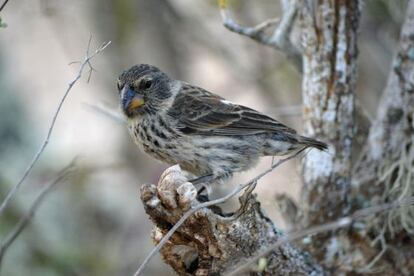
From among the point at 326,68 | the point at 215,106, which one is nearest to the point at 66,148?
the point at 215,106

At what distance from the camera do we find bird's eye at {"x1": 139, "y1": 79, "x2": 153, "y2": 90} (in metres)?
5.02

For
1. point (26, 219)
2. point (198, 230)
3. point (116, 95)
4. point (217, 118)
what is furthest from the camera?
point (116, 95)

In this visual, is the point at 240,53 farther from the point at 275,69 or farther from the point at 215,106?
the point at 215,106

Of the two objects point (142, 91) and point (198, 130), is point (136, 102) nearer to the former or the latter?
point (142, 91)

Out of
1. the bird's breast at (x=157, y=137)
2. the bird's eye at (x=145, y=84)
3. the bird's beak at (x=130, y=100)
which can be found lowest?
the bird's breast at (x=157, y=137)

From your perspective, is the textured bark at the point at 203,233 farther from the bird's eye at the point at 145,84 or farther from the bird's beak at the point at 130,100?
the bird's eye at the point at 145,84

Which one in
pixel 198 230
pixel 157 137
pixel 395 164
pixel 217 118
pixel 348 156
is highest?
pixel 395 164

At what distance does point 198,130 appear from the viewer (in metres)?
4.88

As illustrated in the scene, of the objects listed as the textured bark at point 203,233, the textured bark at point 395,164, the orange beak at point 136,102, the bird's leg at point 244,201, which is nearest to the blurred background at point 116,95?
the textured bark at point 395,164

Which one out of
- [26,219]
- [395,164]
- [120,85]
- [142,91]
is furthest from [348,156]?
[26,219]

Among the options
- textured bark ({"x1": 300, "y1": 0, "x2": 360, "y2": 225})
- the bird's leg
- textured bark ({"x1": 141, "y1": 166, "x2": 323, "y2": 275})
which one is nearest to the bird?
textured bark ({"x1": 300, "y1": 0, "x2": 360, "y2": 225})

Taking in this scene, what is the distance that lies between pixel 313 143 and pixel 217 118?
2.28ft

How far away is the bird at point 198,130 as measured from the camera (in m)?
4.77

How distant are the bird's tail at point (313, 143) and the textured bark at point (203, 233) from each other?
67 cm
